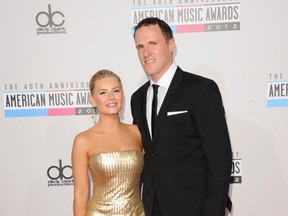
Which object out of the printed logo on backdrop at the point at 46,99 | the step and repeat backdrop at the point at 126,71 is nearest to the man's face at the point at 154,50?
the step and repeat backdrop at the point at 126,71

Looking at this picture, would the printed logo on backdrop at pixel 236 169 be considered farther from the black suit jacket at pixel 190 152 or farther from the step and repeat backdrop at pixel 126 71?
the black suit jacket at pixel 190 152

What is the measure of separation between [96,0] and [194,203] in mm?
1684

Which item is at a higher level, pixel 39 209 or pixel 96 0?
pixel 96 0

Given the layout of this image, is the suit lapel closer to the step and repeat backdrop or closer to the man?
the man

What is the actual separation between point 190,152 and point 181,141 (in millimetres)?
77

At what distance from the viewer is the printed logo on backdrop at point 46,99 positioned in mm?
2539

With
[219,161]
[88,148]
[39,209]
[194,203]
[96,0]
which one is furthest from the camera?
[39,209]

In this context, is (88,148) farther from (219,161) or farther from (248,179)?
(248,179)

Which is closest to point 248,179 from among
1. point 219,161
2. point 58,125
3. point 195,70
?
point 195,70

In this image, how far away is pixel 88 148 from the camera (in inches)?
71.7

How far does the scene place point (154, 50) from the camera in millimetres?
1725

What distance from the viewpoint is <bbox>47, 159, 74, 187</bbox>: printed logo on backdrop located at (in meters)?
2.62

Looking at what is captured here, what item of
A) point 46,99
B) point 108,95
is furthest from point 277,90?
point 46,99

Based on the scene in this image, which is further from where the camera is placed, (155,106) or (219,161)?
(155,106)
